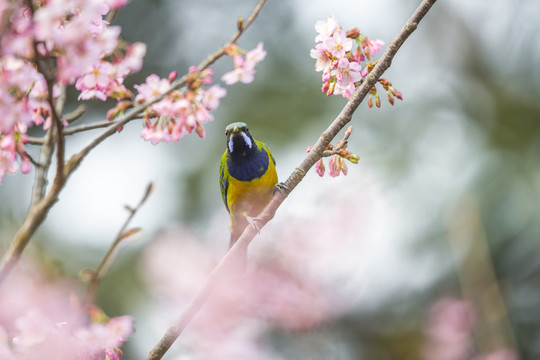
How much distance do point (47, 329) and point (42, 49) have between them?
0.63 meters

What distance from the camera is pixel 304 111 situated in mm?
8305

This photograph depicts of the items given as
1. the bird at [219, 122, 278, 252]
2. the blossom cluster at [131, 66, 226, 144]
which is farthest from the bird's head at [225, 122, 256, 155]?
the blossom cluster at [131, 66, 226, 144]

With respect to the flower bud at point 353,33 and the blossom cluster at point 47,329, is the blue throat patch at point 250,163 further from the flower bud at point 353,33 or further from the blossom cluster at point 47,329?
the blossom cluster at point 47,329

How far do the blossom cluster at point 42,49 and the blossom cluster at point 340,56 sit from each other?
0.61m

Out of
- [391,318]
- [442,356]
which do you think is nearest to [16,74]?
[442,356]

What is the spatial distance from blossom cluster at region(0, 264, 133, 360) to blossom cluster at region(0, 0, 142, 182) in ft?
1.31

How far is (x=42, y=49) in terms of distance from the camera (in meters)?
1.16

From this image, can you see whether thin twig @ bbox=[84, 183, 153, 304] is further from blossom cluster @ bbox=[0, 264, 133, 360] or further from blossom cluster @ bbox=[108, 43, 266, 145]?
blossom cluster @ bbox=[108, 43, 266, 145]

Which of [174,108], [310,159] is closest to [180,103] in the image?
[174,108]

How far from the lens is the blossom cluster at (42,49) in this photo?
109 centimetres

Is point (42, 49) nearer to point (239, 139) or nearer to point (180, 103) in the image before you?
point (180, 103)

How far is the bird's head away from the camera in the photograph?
128 inches

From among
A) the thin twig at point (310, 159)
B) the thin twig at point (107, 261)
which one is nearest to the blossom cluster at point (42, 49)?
the thin twig at point (107, 261)

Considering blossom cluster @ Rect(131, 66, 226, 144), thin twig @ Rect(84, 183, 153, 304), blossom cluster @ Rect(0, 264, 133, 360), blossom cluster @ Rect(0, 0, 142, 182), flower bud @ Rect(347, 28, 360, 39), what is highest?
flower bud @ Rect(347, 28, 360, 39)
